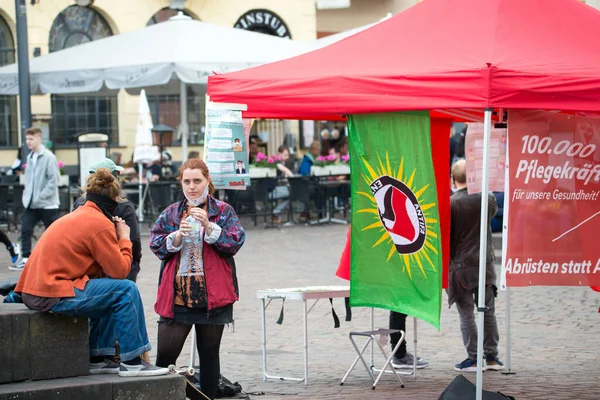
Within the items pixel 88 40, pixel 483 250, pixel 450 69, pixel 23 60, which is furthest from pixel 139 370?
pixel 88 40

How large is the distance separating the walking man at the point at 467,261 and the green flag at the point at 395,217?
1078 mm

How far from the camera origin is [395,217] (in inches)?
305

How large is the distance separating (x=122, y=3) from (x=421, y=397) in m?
21.9

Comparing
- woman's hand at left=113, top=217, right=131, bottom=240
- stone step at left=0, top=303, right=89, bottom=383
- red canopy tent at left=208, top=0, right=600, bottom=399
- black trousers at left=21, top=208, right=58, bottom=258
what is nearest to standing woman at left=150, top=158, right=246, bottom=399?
woman's hand at left=113, top=217, right=131, bottom=240

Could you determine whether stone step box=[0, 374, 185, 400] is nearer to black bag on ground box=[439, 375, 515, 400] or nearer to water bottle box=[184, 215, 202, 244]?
water bottle box=[184, 215, 202, 244]

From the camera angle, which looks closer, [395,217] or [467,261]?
[395,217]

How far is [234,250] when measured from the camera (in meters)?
6.93

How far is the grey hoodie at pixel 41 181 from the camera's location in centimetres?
1442

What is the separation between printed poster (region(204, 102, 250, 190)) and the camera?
312 inches

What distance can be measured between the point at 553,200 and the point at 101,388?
3236 mm

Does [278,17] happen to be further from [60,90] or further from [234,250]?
[234,250]

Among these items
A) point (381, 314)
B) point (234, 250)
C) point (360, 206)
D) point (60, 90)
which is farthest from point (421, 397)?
point (60, 90)

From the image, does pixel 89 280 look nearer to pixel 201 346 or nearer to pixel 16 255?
pixel 201 346

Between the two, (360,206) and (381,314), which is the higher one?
(360,206)
